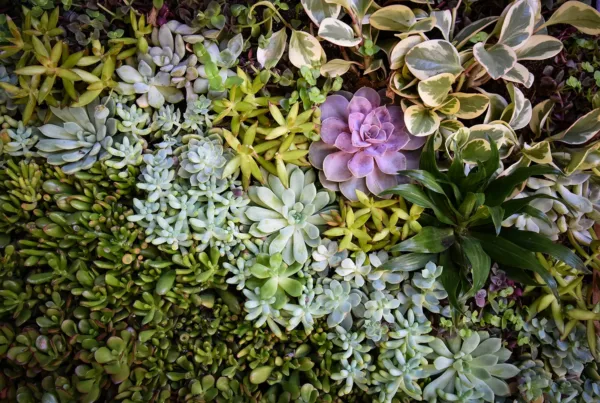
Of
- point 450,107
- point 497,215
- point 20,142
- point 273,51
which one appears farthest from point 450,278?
point 20,142

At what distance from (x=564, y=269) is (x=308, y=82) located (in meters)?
0.99

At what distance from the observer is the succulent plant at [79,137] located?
4.12 feet

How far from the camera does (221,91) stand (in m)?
1.30

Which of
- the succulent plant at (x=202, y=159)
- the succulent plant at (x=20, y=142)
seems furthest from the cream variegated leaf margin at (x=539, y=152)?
the succulent plant at (x=20, y=142)

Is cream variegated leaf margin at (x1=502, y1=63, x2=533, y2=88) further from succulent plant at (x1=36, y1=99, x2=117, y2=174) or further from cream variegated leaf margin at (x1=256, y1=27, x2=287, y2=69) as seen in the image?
succulent plant at (x1=36, y1=99, x2=117, y2=174)

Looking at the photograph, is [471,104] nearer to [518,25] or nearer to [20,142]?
[518,25]

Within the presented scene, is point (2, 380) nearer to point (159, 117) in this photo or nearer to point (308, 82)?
point (159, 117)

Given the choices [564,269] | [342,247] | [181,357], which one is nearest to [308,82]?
[342,247]

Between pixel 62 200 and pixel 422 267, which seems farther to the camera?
pixel 422 267

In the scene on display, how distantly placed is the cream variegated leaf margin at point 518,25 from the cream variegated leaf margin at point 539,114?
23 cm

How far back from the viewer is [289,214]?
1309 millimetres

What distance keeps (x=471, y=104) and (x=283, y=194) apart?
0.62m

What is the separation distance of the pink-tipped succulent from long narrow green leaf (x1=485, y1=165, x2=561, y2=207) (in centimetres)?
23

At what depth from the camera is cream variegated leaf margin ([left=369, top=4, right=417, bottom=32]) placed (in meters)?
1.25
